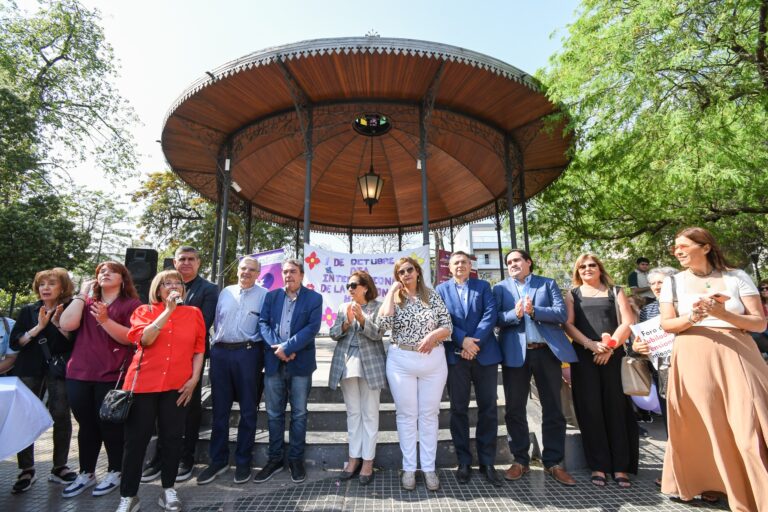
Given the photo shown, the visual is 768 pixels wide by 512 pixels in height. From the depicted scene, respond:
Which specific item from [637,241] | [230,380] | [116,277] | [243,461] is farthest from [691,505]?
[637,241]

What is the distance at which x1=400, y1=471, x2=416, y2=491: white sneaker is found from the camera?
10.3 ft

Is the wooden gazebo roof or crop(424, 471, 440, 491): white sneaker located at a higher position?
the wooden gazebo roof

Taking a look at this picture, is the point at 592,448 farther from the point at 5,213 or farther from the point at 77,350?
the point at 5,213

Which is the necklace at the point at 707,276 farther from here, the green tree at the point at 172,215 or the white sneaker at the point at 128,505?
the green tree at the point at 172,215

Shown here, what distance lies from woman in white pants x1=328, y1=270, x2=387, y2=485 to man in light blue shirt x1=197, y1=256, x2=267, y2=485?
765 mm

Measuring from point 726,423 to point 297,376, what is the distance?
132 inches

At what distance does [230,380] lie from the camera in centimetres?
354

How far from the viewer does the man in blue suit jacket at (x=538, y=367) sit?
3.32 metres

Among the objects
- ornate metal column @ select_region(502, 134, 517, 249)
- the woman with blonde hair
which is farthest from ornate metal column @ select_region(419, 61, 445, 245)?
the woman with blonde hair

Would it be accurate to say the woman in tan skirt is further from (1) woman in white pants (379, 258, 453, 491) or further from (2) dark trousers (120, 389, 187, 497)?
(2) dark trousers (120, 389, 187, 497)

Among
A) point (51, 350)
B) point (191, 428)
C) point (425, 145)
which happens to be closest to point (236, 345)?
point (191, 428)

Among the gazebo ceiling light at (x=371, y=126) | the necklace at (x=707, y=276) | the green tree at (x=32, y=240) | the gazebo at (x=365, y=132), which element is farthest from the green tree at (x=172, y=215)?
the necklace at (x=707, y=276)

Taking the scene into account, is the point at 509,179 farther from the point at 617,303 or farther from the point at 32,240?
the point at 32,240

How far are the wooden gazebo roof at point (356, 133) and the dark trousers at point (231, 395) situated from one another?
406 cm
